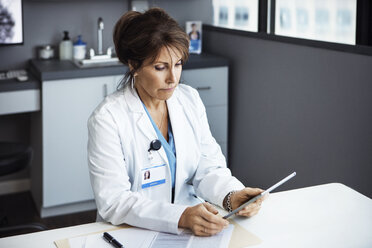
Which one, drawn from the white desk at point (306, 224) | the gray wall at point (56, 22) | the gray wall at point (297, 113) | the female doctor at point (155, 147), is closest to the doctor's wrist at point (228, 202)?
the female doctor at point (155, 147)

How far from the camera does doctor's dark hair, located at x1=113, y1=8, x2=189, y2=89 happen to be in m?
1.62

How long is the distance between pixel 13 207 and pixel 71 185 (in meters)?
0.46

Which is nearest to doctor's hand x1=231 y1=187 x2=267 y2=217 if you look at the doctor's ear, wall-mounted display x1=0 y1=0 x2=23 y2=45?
the doctor's ear

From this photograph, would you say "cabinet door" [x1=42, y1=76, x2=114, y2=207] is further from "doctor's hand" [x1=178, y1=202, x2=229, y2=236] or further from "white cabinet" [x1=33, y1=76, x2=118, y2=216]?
"doctor's hand" [x1=178, y1=202, x2=229, y2=236]

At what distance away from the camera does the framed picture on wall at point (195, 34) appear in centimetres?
368

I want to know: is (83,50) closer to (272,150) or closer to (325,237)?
(272,150)

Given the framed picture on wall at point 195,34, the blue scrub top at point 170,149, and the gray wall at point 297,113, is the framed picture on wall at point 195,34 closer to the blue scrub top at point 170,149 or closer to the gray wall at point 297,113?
the gray wall at point 297,113

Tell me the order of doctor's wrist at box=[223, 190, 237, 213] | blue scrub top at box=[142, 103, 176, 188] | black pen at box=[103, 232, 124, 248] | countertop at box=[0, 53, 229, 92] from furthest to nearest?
countertop at box=[0, 53, 229, 92] → blue scrub top at box=[142, 103, 176, 188] → doctor's wrist at box=[223, 190, 237, 213] → black pen at box=[103, 232, 124, 248]

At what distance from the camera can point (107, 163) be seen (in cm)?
157

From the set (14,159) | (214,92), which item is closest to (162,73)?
(14,159)

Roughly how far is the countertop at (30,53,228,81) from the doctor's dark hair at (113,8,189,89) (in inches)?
58.0

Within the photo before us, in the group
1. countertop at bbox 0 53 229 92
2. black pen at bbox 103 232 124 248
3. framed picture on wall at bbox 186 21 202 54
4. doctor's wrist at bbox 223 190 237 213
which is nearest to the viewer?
black pen at bbox 103 232 124 248

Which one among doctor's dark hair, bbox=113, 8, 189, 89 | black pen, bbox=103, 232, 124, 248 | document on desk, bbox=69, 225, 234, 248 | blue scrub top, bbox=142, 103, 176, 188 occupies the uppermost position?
doctor's dark hair, bbox=113, 8, 189, 89

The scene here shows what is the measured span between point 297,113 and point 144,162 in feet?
4.70
